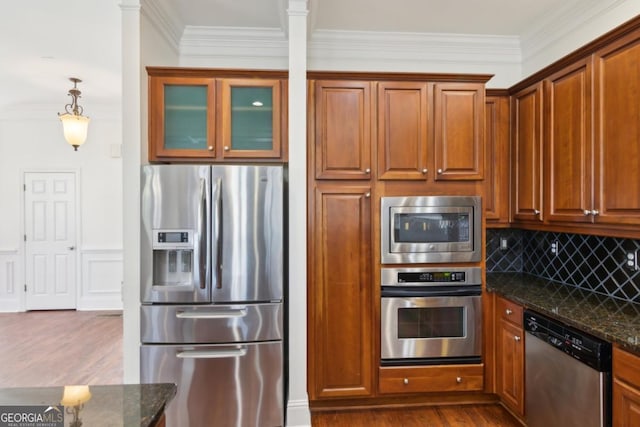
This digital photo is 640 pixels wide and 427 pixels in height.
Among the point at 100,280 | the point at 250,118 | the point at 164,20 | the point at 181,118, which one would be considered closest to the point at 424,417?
the point at 250,118

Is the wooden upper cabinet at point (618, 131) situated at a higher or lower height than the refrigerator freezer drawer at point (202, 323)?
higher

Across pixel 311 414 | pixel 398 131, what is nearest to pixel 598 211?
pixel 398 131

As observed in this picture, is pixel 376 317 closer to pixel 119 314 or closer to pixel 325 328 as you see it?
pixel 325 328

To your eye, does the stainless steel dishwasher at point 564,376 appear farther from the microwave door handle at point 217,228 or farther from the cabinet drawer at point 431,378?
the microwave door handle at point 217,228

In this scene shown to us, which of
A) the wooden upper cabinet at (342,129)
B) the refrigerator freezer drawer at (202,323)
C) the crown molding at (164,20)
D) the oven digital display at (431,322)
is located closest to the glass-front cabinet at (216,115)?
the wooden upper cabinet at (342,129)

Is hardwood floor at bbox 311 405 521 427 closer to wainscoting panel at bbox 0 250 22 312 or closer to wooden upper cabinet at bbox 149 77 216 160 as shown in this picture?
wooden upper cabinet at bbox 149 77 216 160

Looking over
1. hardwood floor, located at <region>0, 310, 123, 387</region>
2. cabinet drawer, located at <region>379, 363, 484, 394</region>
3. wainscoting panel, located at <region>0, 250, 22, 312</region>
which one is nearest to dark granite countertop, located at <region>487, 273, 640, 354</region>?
cabinet drawer, located at <region>379, 363, 484, 394</region>

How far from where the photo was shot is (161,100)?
242 cm

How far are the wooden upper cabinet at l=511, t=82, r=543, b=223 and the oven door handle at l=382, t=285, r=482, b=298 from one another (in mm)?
710

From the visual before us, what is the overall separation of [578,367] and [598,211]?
2.93 feet

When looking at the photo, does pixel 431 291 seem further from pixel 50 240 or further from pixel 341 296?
pixel 50 240

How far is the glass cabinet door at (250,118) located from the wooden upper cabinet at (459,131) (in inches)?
45.5

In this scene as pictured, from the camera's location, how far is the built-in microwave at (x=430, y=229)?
250 cm

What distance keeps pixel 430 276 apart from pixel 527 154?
47.3 inches
